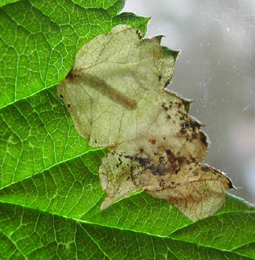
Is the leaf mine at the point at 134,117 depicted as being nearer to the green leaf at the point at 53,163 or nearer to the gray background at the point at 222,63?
the green leaf at the point at 53,163

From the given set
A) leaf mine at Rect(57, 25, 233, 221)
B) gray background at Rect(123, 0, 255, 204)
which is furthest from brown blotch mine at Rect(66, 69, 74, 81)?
gray background at Rect(123, 0, 255, 204)

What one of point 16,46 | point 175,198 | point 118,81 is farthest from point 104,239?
point 16,46

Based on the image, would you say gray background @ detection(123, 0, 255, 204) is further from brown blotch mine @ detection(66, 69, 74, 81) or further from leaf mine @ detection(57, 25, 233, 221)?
brown blotch mine @ detection(66, 69, 74, 81)

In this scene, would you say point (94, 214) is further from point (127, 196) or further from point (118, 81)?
point (118, 81)

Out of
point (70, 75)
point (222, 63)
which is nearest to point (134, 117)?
point (70, 75)

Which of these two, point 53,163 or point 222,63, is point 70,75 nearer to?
point 53,163

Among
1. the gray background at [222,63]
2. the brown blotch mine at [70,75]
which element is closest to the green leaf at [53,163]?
the brown blotch mine at [70,75]
